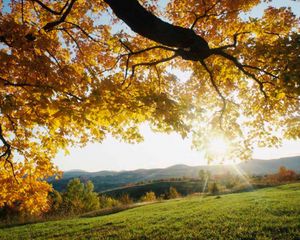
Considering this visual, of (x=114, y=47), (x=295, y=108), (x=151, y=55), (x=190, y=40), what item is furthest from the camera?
(x=295, y=108)

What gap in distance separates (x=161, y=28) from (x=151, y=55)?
15.3 ft

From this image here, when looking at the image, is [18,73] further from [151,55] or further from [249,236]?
[249,236]

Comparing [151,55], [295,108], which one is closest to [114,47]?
[151,55]

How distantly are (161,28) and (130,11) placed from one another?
2.50 feet

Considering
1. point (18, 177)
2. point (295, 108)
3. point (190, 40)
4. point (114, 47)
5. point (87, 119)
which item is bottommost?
point (18, 177)

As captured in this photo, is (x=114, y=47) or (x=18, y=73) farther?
(x=114, y=47)

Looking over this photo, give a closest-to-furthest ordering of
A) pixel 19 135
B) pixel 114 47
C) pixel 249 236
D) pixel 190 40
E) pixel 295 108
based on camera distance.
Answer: pixel 190 40, pixel 249 236, pixel 114 47, pixel 295 108, pixel 19 135

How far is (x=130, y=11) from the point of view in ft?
19.3

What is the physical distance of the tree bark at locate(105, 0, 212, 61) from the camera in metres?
5.90

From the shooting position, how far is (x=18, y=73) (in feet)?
24.8

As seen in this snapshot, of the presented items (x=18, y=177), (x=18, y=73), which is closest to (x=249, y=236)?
(x=18, y=73)

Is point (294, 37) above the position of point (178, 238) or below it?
above

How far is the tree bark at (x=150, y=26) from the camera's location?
19.4 feet

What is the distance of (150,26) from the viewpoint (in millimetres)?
6020
